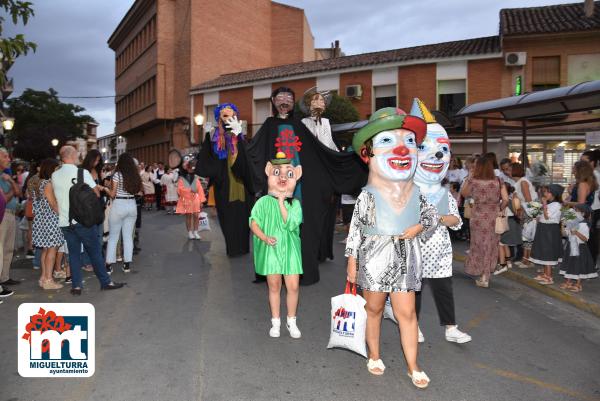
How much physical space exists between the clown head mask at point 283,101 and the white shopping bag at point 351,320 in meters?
2.92

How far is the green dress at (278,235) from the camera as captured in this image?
4363 millimetres

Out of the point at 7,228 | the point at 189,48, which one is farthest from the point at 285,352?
the point at 189,48

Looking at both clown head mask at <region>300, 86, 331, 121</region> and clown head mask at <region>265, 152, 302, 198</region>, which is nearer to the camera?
clown head mask at <region>265, 152, 302, 198</region>

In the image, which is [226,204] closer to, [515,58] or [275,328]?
[275,328]

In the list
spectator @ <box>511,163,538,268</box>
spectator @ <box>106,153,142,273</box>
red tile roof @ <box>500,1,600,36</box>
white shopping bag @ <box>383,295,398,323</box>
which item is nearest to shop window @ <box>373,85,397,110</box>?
red tile roof @ <box>500,1,600,36</box>

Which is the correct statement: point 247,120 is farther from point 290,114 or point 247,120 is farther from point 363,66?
point 290,114

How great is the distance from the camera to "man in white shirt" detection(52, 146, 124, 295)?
5.82 meters

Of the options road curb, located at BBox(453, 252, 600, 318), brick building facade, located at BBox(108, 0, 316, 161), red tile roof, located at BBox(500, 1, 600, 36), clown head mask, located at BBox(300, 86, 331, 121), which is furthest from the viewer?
brick building facade, located at BBox(108, 0, 316, 161)

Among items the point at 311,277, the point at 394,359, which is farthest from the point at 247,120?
the point at 394,359

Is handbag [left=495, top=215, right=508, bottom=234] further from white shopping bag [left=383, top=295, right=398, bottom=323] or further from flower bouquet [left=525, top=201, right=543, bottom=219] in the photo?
white shopping bag [left=383, top=295, right=398, bottom=323]

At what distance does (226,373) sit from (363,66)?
69.2ft

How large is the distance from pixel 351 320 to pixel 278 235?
3.91 feet

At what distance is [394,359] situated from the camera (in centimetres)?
400

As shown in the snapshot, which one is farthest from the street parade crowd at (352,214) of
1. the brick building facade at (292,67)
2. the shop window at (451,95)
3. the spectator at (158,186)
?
the shop window at (451,95)
